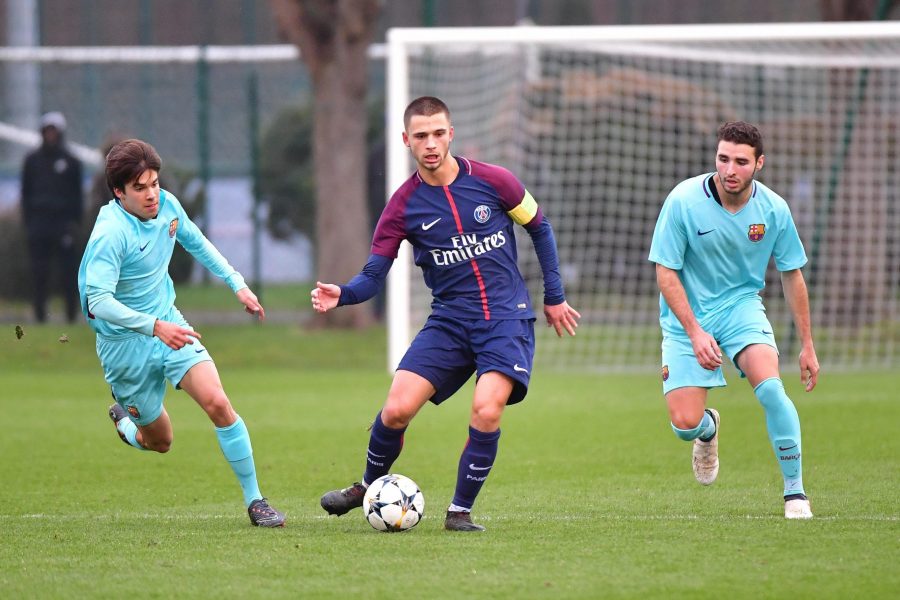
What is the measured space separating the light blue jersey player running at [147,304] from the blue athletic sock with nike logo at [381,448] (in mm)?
504

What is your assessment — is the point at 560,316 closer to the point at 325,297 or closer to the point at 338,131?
the point at 325,297

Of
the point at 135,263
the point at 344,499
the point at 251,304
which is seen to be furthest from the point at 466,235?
the point at 135,263

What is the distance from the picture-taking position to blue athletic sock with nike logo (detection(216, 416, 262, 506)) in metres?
6.59

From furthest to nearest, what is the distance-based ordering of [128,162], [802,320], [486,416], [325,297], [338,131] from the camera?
[338,131]
[802,320]
[128,162]
[325,297]
[486,416]

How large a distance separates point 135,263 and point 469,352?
172cm

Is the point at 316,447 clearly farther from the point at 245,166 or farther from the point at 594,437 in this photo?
the point at 245,166

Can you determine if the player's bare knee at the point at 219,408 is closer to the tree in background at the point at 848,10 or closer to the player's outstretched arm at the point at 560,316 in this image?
the player's outstretched arm at the point at 560,316

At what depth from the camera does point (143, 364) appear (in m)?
6.84

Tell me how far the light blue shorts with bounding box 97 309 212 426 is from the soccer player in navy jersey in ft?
2.75

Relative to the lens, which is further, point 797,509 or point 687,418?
point 687,418

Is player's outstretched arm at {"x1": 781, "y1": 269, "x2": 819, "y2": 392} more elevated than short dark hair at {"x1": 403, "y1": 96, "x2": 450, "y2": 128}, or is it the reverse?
short dark hair at {"x1": 403, "y1": 96, "x2": 450, "y2": 128}

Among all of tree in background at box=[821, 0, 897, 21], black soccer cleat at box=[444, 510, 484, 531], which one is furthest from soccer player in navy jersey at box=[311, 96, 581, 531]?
tree in background at box=[821, 0, 897, 21]

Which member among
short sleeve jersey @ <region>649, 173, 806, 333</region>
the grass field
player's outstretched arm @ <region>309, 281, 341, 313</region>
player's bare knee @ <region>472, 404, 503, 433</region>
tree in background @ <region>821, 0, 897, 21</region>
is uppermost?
tree in background @ <region>821, 0, 897, 21</region>

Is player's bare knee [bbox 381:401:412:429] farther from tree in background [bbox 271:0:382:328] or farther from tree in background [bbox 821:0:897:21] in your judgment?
tree in background [bbox 821:0:897:21]
